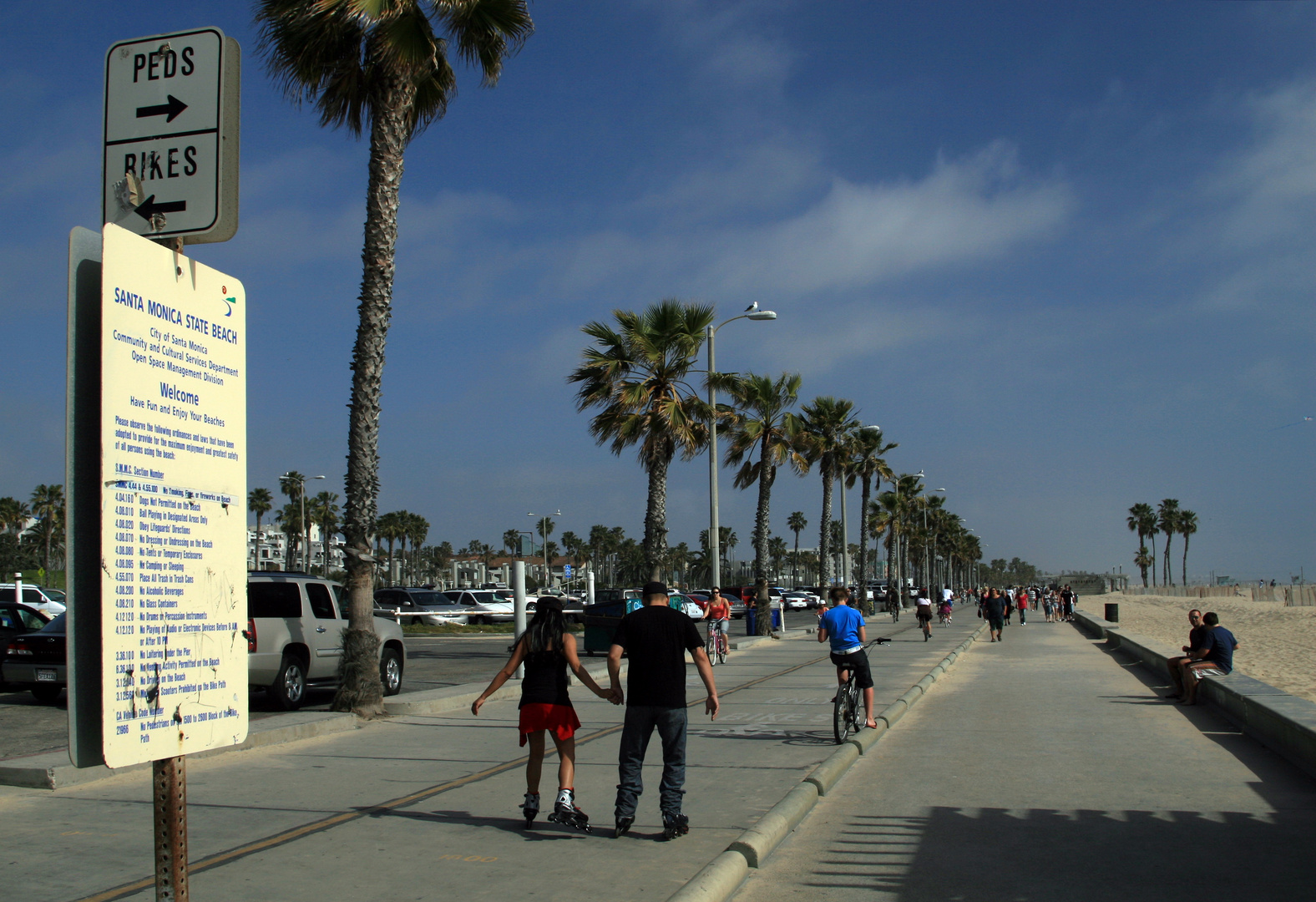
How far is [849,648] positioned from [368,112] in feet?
32.5

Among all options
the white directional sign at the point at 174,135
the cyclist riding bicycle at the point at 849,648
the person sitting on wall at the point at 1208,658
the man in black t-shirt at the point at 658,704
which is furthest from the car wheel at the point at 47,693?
the person sitting on wall at the point at 1208,658

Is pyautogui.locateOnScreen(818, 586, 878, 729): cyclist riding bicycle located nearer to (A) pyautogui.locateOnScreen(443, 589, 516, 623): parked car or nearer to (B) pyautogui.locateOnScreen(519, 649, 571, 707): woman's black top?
(B) pyautogui.locateOnScreen(519, 649, 571, 707): woman's black top

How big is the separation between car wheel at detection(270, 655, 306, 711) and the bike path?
200cm

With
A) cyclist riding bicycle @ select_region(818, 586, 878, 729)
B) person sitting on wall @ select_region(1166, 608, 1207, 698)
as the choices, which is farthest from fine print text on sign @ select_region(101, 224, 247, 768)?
person sitting on wall @ select_region(1166, 608, 1207, 698)

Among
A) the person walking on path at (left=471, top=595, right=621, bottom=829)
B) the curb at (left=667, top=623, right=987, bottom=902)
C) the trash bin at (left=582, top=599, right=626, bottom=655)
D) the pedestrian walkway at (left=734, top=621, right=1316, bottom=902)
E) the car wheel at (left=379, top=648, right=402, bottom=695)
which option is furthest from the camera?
the trash bin at (left=582, top=599, right=626, bottom=655)

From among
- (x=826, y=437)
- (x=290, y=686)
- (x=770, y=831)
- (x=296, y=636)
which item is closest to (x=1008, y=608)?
(x=826, y=437)

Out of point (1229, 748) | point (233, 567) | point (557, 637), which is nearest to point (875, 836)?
point (557, 637)

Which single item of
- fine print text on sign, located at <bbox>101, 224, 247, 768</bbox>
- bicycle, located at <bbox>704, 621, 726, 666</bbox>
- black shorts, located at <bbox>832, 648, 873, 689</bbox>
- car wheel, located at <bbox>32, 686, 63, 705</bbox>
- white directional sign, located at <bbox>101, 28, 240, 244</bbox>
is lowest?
bicycle, located at <bbox>704, 621, 726, 666</bbox>

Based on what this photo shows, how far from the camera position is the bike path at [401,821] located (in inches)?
234

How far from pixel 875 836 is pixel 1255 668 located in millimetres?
18751

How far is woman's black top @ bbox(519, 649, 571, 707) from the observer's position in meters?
7.36

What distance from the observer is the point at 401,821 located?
24.6 feet

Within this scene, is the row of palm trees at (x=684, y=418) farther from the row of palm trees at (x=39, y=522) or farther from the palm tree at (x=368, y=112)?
the row of palm trees at (x=39, y=522)

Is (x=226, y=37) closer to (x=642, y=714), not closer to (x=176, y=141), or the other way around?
(x=176, y=141)
